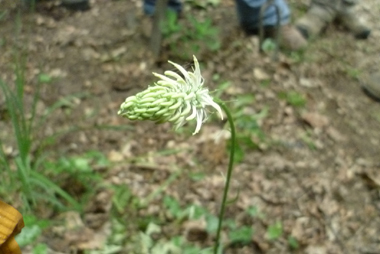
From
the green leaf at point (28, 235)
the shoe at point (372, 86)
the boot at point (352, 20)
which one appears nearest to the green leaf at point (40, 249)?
the green leaf at point (28, 235)

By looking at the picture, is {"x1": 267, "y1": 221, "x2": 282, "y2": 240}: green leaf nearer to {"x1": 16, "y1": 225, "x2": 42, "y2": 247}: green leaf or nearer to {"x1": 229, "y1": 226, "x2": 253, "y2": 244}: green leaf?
{"x1": 229, "y1": 226, "x2": 253, "y2": 244}: green leaf

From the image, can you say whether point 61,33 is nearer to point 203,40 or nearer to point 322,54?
point 203,40

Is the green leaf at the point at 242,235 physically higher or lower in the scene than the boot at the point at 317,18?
lower

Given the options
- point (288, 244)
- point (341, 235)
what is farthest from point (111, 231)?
point (341, 235)

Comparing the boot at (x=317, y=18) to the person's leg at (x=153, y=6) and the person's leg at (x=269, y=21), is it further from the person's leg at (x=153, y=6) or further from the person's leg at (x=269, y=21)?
the person's leg at (x=153, y=6)

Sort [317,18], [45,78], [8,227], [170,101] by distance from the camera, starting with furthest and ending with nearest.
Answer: [317,18], [45,78], [170,101], [8,227]

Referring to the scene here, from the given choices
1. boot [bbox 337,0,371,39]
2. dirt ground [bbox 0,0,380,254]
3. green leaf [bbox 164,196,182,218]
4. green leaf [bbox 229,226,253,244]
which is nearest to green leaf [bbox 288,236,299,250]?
dirt ground [bbox 0,0,380,254]

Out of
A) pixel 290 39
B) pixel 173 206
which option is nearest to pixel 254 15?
pixel 290 39

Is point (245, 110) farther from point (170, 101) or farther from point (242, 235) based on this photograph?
point (170, 101)
